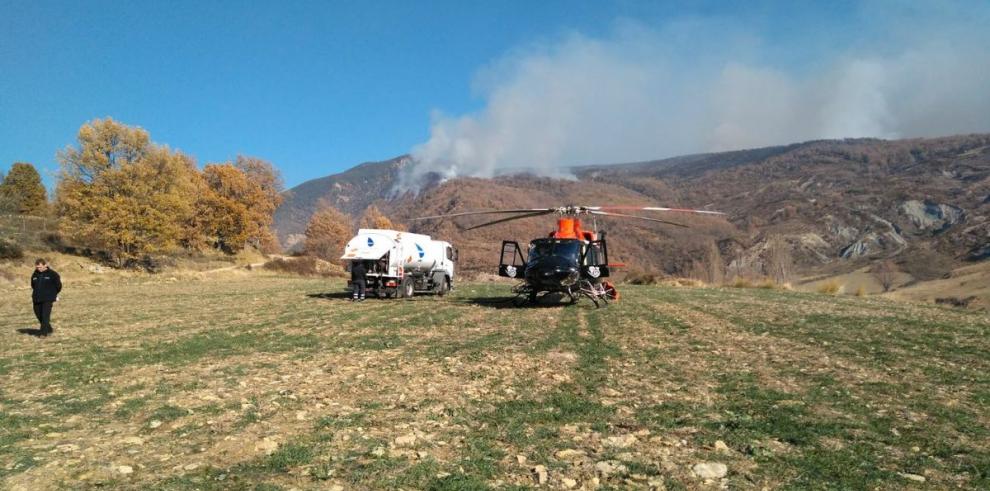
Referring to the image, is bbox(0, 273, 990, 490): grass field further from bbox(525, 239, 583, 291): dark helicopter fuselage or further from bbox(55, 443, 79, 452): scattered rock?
bbox(525, 239, 583, 291): dark helicopter fuselage

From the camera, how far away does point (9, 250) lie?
139ft

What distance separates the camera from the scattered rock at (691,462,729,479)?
4906 mm

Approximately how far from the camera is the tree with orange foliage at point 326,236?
80250 mm

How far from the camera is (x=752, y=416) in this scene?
21.8ft

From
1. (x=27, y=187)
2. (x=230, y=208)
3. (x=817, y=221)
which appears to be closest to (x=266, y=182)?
(x=230, y=208)

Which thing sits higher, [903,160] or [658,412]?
[903,160]

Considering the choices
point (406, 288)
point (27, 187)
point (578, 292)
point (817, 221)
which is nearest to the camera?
point (578, 292)

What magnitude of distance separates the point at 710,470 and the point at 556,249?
14.6 m

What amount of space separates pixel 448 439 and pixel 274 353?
651 cm

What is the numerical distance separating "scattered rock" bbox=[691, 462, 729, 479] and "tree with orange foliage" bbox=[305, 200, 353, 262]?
7513 cm

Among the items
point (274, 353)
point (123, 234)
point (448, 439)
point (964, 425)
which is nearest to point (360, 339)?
point (274, 353)

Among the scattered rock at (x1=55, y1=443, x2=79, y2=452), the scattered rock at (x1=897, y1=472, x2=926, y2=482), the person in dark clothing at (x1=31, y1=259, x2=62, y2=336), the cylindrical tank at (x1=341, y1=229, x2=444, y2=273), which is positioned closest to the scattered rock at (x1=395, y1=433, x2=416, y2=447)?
the scattered rock at (x1=55, y1=443, x2=79, y2=452)

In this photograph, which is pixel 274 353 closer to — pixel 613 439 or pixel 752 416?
pixel 613 439

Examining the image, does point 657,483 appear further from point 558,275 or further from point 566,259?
point 566,259
